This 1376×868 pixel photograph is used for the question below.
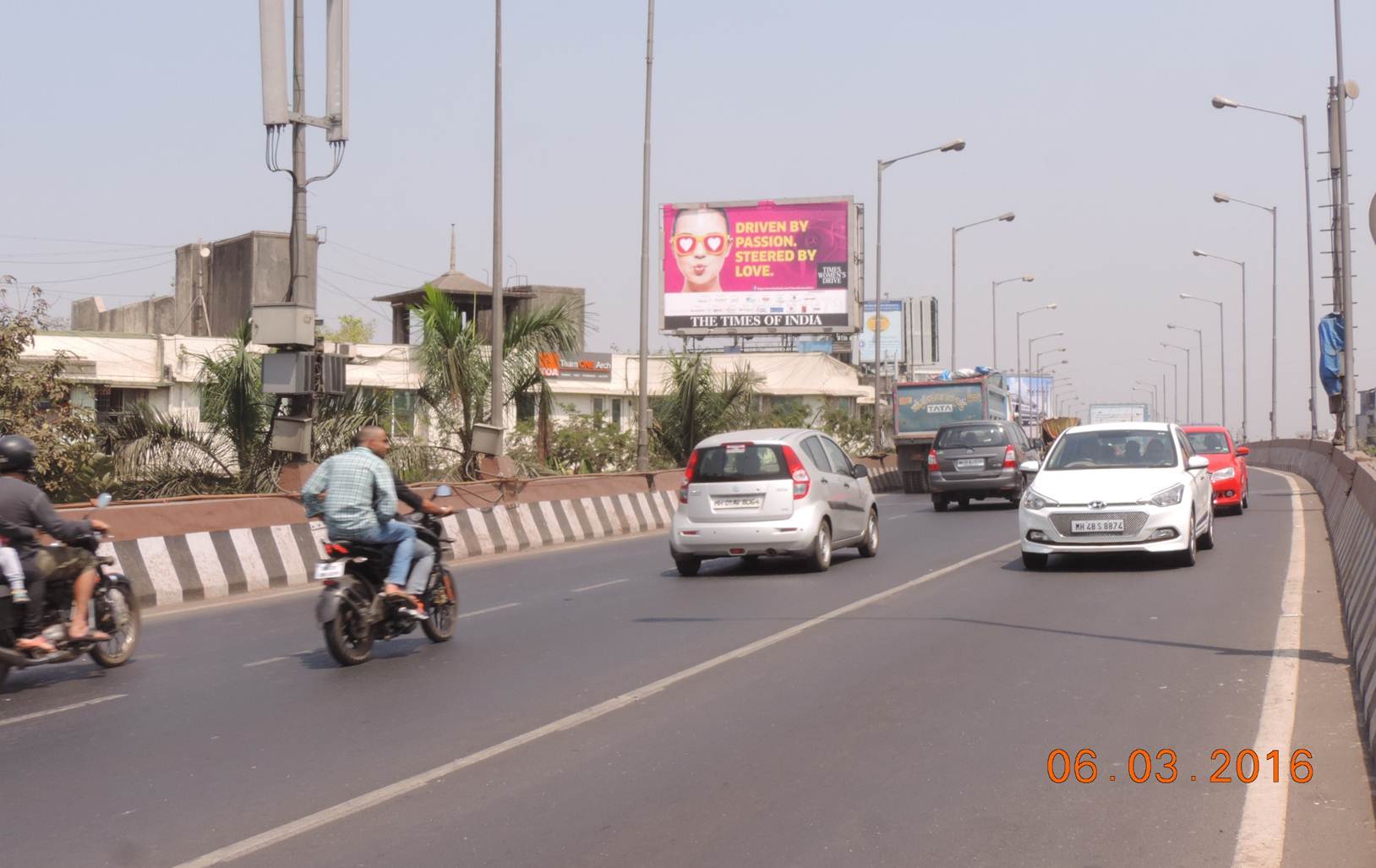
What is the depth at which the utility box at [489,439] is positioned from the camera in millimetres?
22469

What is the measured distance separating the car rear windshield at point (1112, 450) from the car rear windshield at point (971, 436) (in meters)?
13.3

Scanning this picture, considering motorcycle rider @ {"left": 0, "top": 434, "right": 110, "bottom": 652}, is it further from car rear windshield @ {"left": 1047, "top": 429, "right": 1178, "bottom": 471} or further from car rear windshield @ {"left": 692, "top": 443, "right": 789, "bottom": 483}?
car rear windshield @ {"left": 1047, "top": 429, "right": 1178, "bottom": 471}

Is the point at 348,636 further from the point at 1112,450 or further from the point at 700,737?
the point at 1112,450

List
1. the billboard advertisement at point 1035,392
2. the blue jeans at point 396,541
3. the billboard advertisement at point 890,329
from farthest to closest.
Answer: the billboard advertisement at point 890,329 → the billboard advertisement at point 1035,392 → the blue jeans at point 396,541

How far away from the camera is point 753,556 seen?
63.8 feet

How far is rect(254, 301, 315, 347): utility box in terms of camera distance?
18016 mm

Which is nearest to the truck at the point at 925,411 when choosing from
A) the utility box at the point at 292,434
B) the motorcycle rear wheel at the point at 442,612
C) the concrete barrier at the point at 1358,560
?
the concrete barrier at the point at 1358,560

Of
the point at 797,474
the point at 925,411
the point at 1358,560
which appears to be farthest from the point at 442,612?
the point at 925,411

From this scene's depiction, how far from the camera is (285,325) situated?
18062mm

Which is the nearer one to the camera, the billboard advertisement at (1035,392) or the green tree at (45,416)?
the green tree at (45,416)

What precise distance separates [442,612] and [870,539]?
8336 millimetres

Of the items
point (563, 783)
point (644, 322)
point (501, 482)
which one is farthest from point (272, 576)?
point (644, 322)

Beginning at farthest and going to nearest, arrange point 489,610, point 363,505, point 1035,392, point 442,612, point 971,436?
1. point 1035,392
2. point 971,436
3. point 489,610
4. point 442,612
5. point 363,505
